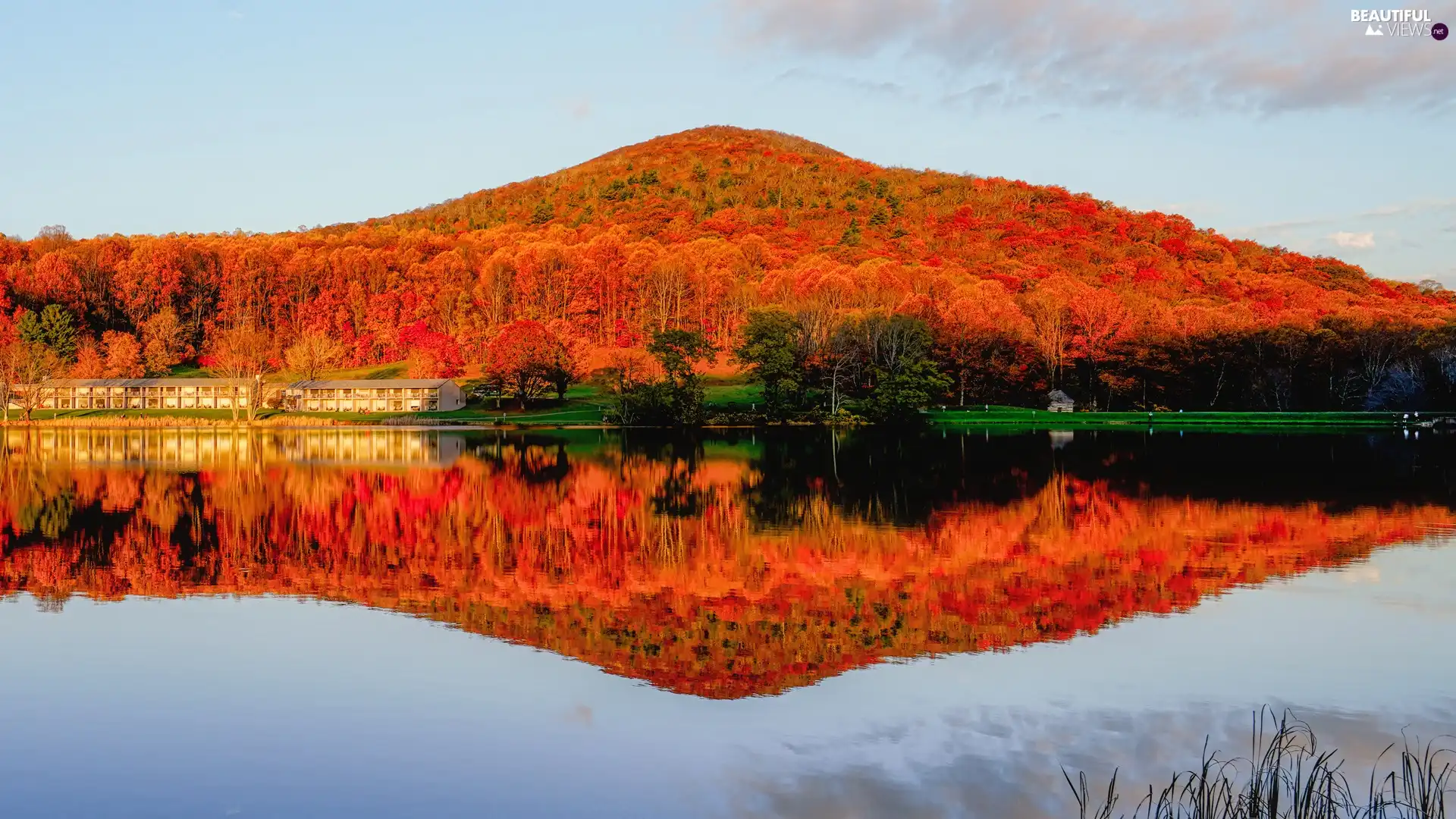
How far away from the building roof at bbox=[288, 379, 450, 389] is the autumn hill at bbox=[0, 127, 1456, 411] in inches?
335

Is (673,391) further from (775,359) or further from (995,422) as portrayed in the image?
(995,422)

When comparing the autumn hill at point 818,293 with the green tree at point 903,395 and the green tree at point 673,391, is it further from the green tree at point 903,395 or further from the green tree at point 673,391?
the green tree at point 673,391

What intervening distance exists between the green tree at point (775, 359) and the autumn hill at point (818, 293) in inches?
24.2

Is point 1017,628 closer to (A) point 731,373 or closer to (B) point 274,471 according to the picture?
(B) point 274,471

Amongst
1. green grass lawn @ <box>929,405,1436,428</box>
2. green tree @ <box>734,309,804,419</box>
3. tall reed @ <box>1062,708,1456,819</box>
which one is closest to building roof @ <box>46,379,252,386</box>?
green tree @ <box>734,309,804,419</box>

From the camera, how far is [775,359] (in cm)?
8206

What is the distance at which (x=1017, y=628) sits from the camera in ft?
53.5

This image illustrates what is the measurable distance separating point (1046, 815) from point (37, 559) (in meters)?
20.9

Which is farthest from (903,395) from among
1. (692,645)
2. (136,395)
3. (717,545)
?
(136,395)

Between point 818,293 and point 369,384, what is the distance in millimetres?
43282

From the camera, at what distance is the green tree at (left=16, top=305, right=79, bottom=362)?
119250mm

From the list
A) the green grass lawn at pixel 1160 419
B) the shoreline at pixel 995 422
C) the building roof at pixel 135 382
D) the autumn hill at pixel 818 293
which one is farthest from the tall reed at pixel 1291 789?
the building roof at pixel 135 382

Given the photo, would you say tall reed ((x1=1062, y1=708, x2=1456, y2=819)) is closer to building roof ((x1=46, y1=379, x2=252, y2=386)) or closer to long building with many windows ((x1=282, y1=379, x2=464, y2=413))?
long building with many windows ((x1=282, y1=379, x2=464, y2=413))

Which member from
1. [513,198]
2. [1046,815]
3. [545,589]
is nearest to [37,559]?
[545,589]
